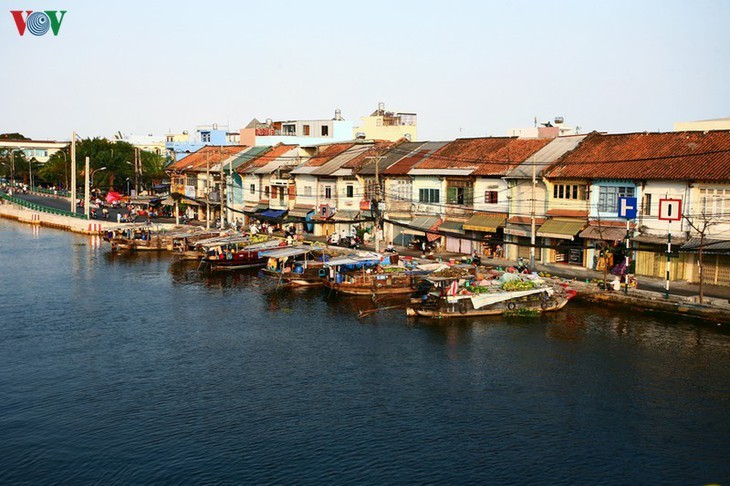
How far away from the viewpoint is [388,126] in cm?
7838

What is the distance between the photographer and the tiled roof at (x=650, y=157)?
40.9 m

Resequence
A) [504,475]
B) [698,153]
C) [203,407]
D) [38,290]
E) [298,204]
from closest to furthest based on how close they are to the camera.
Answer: [504,475] → [203,407] → [698,153] → [38,290] → [298,204]

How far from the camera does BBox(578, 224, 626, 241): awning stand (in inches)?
1692

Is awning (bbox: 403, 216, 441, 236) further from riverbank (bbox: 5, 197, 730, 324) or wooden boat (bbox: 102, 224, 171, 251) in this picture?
wooden boat (bbox: 102, 224, 171, 251)

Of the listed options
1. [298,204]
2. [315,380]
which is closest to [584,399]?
[315,380]

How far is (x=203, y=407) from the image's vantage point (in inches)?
1056

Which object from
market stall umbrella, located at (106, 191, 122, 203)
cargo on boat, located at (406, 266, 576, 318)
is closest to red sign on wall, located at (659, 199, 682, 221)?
cargo on boat, located at (406, 266, 576, 318)

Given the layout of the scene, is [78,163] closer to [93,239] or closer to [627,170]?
[93,239]

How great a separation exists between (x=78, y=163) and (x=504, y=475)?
104743 mm

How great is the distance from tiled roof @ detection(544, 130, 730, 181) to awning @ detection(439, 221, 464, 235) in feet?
24.7

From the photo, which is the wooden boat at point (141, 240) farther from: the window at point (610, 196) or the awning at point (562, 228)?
the window at point (610, 196)

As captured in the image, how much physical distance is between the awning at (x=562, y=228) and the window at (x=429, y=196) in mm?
10353

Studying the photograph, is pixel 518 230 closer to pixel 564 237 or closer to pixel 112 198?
pixel 564 237

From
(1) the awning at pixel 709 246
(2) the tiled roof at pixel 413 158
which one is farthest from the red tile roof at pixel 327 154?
(1) the awning at pixel 709 246
